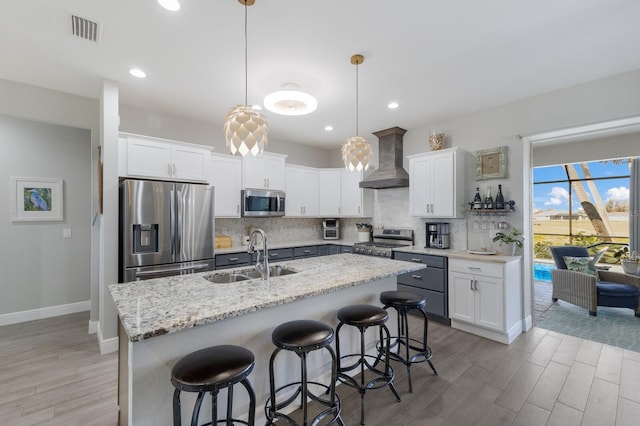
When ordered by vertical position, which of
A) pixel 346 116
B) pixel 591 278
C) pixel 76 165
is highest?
pixel 346 116

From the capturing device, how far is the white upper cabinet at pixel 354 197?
5.21 m

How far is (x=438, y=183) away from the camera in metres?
4.02

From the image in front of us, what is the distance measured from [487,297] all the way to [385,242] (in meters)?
1.91

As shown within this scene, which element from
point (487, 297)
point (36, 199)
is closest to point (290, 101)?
point (487, 297)

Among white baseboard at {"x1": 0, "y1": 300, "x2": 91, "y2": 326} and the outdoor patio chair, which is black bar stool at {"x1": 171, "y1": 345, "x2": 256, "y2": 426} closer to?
white baseboard at {"x1": 0, "y1": 300, "x2": 91, "y2": 326}

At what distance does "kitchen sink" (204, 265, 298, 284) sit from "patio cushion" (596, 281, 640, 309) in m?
4.40

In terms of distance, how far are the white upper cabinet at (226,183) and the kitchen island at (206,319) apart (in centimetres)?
205

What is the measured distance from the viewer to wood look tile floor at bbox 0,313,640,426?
79.5 inches

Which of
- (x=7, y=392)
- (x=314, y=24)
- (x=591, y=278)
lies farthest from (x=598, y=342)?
(x=7, y=392)

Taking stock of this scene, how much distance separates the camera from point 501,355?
2.92 meters

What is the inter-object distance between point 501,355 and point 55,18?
4877mm

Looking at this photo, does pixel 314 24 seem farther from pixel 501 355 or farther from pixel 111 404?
pixel 501 355

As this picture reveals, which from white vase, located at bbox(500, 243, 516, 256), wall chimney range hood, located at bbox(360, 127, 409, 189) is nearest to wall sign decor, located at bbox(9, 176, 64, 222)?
wall chimney range hood, located at bbox(360, 127, 409, 189)

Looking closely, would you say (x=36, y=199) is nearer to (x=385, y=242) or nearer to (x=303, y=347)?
(x=303, y=347)
